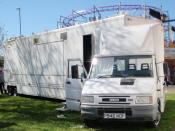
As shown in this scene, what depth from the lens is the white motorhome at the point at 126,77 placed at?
10836 mm

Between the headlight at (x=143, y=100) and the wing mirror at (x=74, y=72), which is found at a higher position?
the wing mirror at (x=74, y=72)

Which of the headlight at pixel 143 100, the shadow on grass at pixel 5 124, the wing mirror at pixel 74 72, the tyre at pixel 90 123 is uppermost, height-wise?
the wing mirror at pixel 74 72

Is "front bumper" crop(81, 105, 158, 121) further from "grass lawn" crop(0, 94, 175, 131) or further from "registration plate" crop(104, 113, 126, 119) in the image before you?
"grass lawn" crop(0, 94, 175, 131)

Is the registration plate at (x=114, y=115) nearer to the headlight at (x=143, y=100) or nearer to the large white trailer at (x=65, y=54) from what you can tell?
the headlight at (x=143, y=100)

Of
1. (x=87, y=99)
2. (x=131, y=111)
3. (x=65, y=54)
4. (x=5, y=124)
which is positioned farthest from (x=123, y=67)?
(x=65, y=54)

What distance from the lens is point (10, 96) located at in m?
25.3

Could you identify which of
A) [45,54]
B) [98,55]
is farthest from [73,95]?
[45,54]

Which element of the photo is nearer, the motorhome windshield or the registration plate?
the registration plate

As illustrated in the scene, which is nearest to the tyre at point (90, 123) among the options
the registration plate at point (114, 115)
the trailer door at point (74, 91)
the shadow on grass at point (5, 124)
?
the registration plate at point (114, 115)

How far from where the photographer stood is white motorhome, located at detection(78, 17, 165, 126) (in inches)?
427

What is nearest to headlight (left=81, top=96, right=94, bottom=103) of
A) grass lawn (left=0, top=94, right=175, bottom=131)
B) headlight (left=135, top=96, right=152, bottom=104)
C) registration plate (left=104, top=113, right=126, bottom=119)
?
registration plate (left=104, top=113, right=126, bottom=119)

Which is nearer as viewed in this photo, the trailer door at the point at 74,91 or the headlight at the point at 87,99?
the headlight at the point at 87,99

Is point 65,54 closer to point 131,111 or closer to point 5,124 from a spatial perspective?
point 5,124

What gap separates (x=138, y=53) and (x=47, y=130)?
3.48 metres
